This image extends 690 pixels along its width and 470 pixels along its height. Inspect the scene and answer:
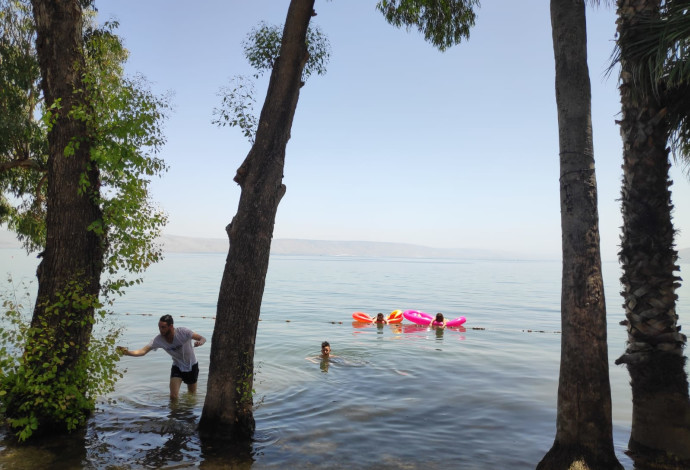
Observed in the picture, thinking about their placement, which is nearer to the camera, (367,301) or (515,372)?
(515,372)

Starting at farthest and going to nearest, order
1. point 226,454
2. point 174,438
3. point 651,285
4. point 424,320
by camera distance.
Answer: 1. point 424,320
2. point 174,438
3. point 226,454
4. point 651,285

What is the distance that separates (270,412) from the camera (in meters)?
11.0

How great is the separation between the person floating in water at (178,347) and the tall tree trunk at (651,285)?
25.4 feet

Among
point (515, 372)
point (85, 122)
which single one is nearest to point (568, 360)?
point (85, 122)

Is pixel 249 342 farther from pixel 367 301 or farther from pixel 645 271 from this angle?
pixel 367 301

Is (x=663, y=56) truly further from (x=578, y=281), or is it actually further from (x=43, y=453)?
(x=43, y=453)

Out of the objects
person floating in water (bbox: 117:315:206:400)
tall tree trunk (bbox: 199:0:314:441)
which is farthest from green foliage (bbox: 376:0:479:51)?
person floating in water (bbox: 117:315:206:400)

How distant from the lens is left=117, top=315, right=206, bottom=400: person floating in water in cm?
1074

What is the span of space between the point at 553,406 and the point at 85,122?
439 inches

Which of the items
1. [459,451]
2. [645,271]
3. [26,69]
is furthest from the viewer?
[26,69]

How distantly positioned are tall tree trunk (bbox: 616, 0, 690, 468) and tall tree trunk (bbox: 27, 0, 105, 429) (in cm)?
803

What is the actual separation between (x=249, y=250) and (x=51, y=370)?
347cm

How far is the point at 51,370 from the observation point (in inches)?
311

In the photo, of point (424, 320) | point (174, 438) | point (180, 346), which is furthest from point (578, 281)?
point (424, 320)
